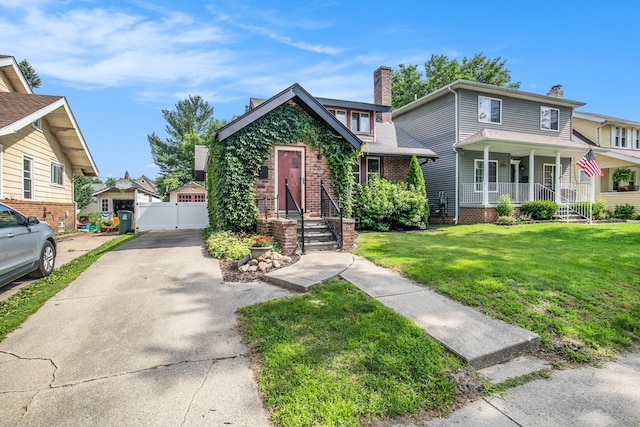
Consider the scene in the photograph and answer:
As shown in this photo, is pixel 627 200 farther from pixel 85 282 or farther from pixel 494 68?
pixel 85 282

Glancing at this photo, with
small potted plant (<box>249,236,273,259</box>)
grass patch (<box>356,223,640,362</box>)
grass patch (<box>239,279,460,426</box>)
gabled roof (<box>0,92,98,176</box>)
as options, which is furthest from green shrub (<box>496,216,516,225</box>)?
gabled roof (<box>0,92,98,176</box>)

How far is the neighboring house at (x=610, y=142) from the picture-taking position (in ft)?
64.6

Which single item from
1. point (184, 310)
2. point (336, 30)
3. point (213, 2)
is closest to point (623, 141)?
point (336, 30)

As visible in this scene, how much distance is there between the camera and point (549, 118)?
1823 cm

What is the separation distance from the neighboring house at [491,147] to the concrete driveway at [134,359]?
1365cm

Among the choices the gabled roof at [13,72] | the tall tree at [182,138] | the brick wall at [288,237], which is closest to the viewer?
the brick wall at [288,237]

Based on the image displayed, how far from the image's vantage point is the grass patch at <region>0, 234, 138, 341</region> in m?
3.95

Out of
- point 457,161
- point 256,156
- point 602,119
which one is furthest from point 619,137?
point 256,156

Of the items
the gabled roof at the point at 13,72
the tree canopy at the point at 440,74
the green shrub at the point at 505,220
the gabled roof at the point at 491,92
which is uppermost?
the tree canopy at the point at 440,74

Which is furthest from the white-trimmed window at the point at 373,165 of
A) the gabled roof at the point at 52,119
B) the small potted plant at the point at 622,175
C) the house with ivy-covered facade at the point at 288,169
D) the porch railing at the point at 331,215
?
the small potted plant at the point at 622,175

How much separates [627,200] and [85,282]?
25.2 metres

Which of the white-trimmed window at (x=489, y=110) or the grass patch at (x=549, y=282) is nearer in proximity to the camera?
the grass patch at (x=549, y=282)

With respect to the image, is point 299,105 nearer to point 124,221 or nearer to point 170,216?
point 170,216

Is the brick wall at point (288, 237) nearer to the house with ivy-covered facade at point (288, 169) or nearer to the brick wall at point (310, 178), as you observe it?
the house with ivy-covered facade at point (288, 169)
